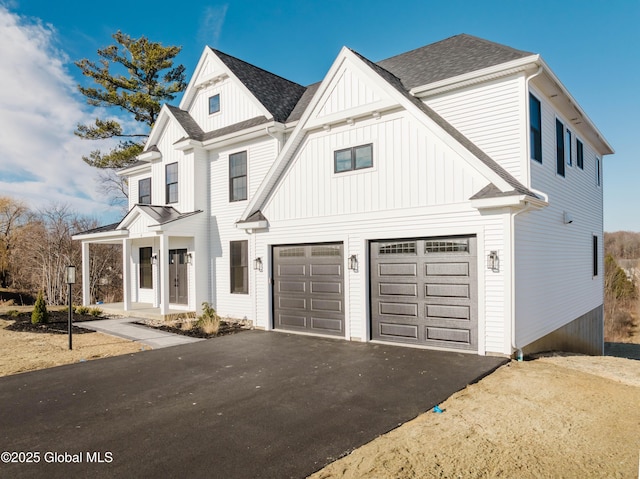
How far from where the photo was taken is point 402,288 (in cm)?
876

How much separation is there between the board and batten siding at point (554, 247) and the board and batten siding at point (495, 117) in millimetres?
665

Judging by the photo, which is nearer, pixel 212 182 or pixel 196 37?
pixel 212 182

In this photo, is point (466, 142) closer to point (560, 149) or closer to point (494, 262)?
point (494, 262)

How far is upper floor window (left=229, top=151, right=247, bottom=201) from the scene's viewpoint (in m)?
13.5

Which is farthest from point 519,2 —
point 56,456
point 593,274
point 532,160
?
point 56,456

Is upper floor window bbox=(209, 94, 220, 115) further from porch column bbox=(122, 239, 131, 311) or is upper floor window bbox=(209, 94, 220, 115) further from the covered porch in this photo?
porch column bbox=(122, 239, 131, 311)

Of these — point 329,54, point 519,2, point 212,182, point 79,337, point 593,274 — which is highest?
point 329,54

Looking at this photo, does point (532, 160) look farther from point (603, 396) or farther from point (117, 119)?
point (117, 119)

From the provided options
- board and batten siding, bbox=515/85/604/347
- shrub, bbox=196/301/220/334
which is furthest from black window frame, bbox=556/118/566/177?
shrub, bbox=196/301/220/334

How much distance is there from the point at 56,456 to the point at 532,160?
9.48 m

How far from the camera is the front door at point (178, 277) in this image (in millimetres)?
14594

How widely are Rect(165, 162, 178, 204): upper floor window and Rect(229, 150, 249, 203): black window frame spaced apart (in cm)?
268

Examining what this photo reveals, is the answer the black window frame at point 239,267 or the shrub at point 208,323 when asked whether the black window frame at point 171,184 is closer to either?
the black window frame at point 239,267

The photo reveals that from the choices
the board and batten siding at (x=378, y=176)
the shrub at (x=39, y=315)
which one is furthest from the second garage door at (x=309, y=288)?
the shrub at (x=39, y=315)
